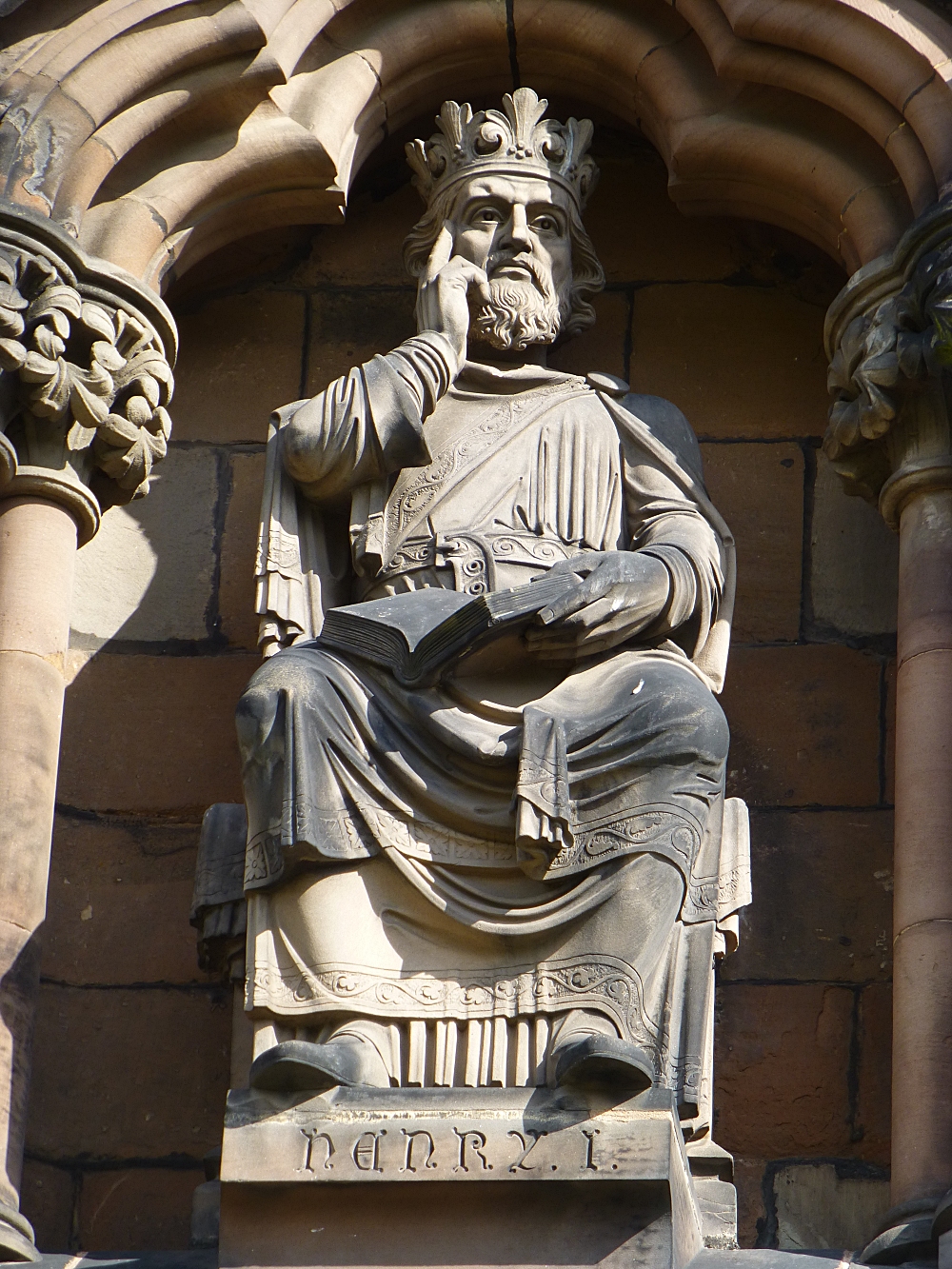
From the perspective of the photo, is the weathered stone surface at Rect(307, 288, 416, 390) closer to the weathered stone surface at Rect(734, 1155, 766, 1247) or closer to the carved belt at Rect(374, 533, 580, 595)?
the carved belt at Rect(374, 533, 580, 595)

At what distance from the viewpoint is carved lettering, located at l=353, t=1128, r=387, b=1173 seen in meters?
5.01

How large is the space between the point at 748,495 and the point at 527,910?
191cm

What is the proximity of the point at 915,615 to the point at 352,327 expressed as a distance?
1.96 meters

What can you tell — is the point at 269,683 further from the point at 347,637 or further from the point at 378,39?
the point at 378,39

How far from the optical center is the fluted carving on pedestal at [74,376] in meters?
6.14

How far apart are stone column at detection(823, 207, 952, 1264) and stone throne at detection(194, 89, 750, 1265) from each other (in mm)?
373

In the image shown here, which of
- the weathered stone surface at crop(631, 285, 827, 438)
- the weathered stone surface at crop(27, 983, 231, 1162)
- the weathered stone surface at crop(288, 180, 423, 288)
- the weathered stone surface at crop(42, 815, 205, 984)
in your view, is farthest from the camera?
the weathered stone surface at crop(288, 180, 423, 288)

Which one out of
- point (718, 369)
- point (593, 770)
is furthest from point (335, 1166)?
point (718, 369)

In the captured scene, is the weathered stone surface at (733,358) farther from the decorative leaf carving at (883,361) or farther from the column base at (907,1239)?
the column base at (907,1239)

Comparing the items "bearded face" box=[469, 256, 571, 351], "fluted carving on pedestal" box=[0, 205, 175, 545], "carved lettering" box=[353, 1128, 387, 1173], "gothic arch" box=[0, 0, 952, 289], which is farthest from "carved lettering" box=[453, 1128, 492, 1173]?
"gothic arch" box=[0, 0, 952, 289]

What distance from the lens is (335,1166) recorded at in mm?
A: 5008

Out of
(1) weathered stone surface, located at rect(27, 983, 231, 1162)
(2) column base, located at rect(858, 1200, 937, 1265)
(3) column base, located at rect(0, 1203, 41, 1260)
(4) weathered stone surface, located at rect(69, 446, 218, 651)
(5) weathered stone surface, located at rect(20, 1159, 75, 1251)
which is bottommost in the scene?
(3) column base, located at rect(0, 1203, 41, 1260)

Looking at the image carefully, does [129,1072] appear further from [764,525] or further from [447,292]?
[764,525]

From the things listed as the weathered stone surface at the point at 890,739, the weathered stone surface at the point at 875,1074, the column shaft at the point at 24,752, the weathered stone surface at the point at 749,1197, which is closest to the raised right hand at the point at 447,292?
the column shaft at the point at 24,752
